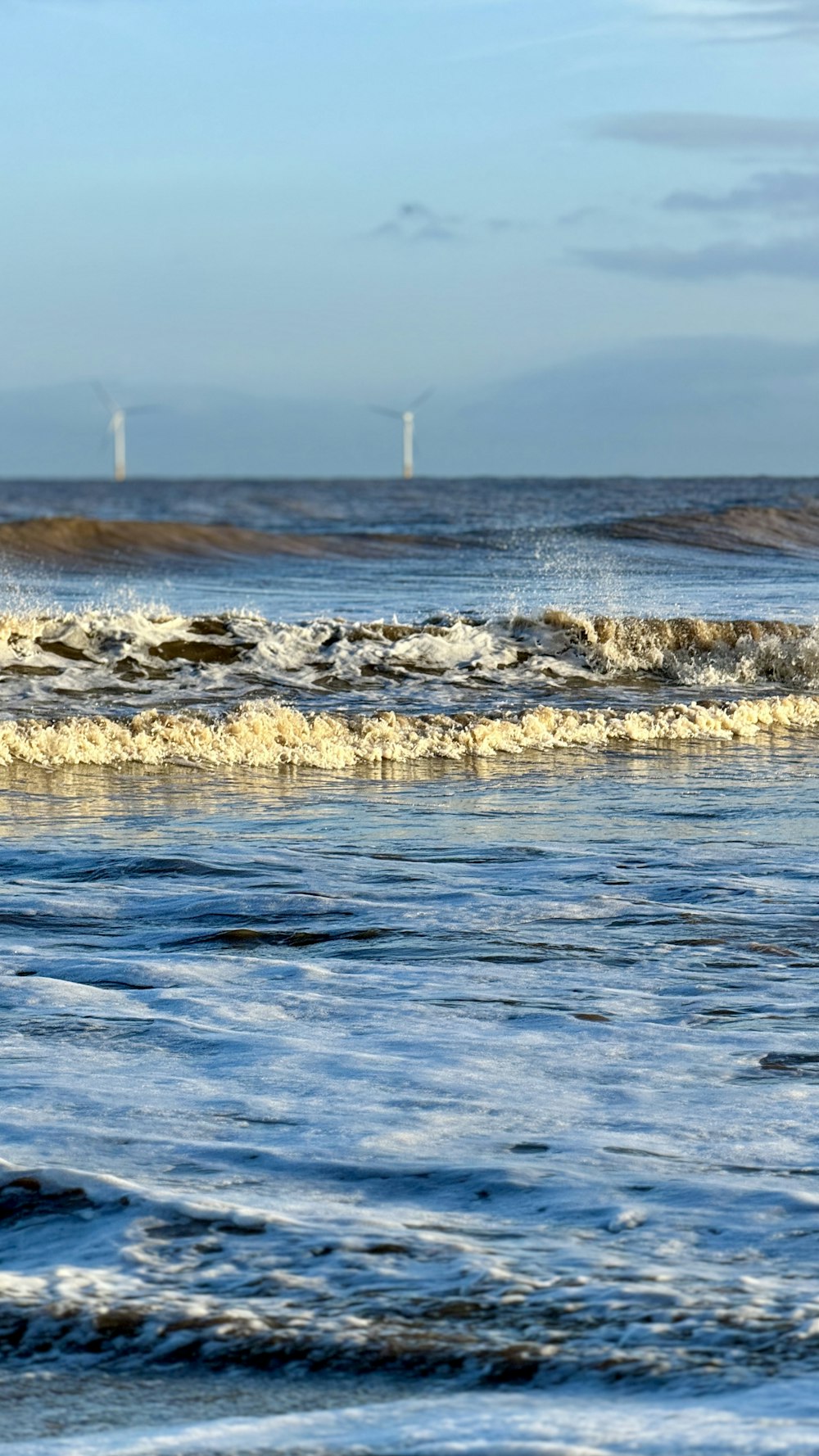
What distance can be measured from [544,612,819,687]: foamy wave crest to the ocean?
4.41 metres

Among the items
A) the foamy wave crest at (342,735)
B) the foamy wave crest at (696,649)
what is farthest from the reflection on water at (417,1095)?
the foamy wave crest at (696,649)

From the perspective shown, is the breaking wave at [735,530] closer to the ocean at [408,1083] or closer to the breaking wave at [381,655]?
the breaking wave at [381,655]

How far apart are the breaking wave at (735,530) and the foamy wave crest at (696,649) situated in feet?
66.7

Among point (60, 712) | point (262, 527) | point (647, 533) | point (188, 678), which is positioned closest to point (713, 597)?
point (188, 678)

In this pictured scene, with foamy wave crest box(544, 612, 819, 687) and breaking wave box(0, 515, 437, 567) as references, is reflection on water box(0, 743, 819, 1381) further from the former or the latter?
breaking wave box(0, 515, 437, 567)

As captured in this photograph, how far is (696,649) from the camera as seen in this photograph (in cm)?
2130

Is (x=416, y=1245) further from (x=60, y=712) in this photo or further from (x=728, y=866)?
(x=60, y=712)

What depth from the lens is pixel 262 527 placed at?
5806cm

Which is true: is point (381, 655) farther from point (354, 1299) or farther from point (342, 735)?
point (354, 1299)

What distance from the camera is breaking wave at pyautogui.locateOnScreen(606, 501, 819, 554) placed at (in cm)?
4294

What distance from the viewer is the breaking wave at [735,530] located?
42.9m

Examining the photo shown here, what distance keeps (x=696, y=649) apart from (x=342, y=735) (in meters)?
8.26

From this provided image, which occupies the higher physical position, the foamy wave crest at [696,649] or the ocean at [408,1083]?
the foamy wave crest at [696,649]

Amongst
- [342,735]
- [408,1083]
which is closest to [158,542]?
[342,735]
